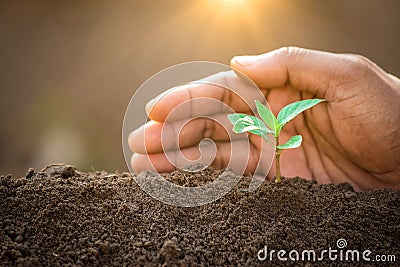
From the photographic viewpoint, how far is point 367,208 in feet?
2.86

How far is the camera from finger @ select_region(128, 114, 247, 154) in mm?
1222

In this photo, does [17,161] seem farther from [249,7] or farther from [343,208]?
[343,208]

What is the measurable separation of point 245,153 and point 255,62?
0.82 feet

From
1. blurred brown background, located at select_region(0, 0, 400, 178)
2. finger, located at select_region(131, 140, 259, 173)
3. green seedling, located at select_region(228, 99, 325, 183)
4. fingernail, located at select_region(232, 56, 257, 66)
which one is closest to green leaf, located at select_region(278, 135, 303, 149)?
green seedling, located at select_region(228, 99, 325, 183)

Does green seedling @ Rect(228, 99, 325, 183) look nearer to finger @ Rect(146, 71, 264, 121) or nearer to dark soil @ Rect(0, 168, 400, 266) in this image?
dark soil @ Rect(0, 168, 400, 266)

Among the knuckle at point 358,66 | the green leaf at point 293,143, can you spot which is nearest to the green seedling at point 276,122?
the green leaf at point 293,143

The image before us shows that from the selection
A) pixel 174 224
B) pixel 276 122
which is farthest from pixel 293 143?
pixel 174 224

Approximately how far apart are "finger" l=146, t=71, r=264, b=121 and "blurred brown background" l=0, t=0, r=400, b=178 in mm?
1099

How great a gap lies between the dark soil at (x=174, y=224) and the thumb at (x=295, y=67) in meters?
0.37

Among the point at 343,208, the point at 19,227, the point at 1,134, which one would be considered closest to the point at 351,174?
the point at 343,208

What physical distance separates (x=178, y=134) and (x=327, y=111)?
16.8 inches

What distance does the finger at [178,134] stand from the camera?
1222 millimetres

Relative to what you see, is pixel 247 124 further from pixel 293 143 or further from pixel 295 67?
pixel 295 67

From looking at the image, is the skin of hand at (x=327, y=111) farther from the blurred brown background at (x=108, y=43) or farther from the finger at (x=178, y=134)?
the blurred brown background at (x=108, y=43)
